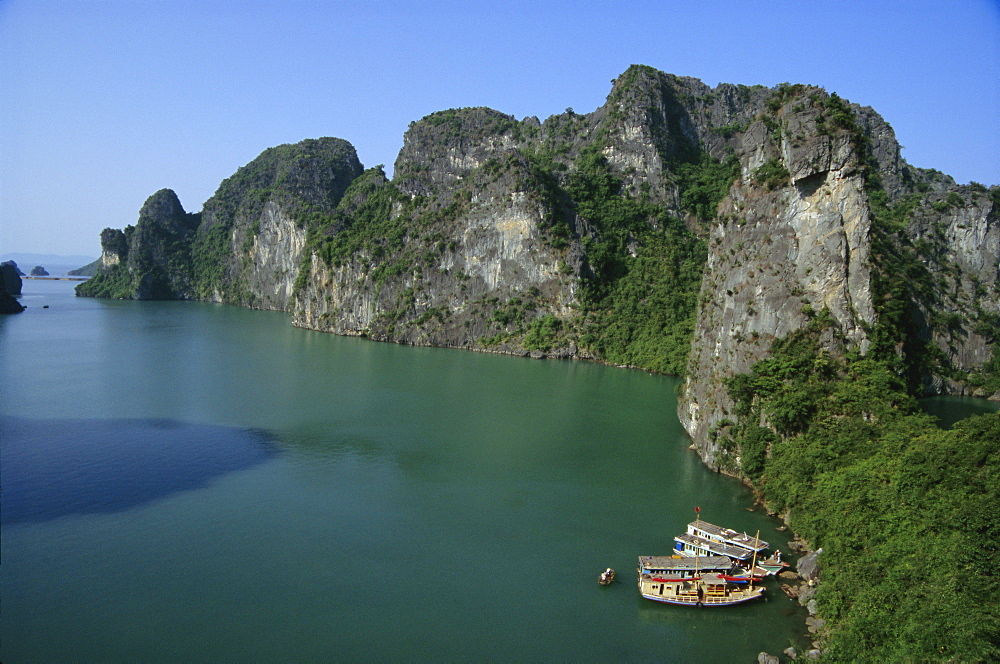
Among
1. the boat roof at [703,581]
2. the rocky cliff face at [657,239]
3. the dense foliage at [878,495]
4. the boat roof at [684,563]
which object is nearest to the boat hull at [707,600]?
the boat roof at [703,581]

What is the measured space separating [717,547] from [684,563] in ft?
4.92

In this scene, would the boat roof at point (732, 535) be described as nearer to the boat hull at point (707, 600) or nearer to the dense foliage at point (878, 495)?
the dense foliage at point (878, 495)

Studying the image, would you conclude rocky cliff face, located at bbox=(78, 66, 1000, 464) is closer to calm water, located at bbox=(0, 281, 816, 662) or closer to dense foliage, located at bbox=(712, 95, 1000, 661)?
dense foliage, located at bbox=(712, 95, 1000, 661)

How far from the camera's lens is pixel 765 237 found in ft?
90.0

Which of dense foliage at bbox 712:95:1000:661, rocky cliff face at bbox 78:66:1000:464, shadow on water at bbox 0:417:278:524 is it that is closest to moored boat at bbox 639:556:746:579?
dense foliage at bbox 712:95:1000:661

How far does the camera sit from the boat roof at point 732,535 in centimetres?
1870

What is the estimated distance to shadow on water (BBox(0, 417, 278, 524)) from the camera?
21094 mm

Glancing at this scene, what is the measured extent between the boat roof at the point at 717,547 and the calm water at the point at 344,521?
0.76m

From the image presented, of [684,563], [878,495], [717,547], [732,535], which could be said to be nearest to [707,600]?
[684,563]

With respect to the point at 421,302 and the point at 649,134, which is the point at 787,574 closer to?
the point at 421,302

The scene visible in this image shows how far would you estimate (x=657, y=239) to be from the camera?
203ft

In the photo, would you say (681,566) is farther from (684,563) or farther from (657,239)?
(657,239)

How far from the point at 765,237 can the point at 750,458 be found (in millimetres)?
9467

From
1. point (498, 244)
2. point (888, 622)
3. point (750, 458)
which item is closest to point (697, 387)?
point (750, 458)
